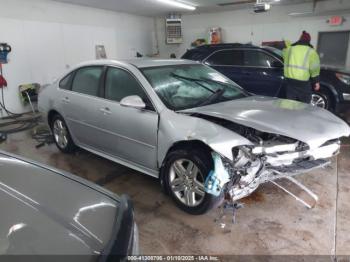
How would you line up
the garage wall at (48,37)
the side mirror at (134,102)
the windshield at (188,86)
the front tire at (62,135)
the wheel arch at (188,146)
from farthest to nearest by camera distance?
the garage wall at (48,37) → the front tire at (62,135) → the windshield at (188,86) → the side mirror at (134,102) → the wheel arch at (188,146)

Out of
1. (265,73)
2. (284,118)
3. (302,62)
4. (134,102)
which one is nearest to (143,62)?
(134,102)

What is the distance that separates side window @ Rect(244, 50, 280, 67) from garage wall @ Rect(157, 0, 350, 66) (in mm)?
4319

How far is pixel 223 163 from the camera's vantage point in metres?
2.30

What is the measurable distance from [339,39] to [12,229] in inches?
385

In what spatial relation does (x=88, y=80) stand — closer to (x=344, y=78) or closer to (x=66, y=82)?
(x=66, y=82)

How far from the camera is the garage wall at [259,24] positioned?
845 centimetres

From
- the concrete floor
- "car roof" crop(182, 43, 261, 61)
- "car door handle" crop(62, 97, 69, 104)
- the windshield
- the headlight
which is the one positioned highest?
"car roof" crop(182, 43, 261, 61)

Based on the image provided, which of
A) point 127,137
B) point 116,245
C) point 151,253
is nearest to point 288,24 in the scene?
point 127,137

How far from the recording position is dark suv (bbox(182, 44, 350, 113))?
5.25 m

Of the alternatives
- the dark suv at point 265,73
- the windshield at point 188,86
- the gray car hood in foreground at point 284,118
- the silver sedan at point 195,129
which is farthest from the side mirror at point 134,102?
the dark suv at point 265,73

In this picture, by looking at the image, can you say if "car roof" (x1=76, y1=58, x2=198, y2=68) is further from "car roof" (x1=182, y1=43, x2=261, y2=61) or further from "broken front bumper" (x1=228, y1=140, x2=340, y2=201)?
"car roof" (x1=182, y1=43, x2=261, y2=61)

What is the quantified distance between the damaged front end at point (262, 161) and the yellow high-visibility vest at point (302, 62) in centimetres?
233

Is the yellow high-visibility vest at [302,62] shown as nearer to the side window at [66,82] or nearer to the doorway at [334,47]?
the side window at [66,82]

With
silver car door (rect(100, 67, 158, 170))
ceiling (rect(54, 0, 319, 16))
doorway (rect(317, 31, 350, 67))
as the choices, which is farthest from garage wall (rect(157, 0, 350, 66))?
silver car door (rect(100, 67, 158, 170))
